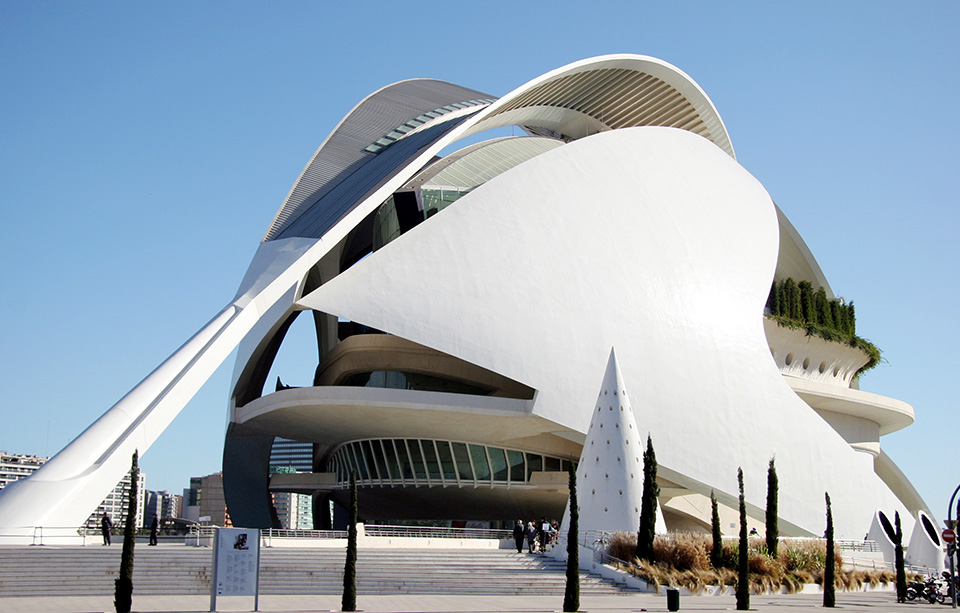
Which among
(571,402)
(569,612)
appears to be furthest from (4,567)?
(571,402)

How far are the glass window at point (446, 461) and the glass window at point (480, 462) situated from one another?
702 millimetres

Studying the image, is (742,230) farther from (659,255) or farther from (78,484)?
(78,484)

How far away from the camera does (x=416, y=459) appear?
2914 cm

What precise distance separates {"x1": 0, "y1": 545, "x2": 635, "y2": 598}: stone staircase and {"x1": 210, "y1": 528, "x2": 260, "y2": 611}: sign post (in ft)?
11.5

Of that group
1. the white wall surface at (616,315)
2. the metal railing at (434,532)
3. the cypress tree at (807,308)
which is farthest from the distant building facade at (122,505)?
the cypress tree at (807,308)

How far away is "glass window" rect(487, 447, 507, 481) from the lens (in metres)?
29.2

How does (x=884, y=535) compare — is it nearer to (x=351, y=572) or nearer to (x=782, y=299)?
(x=782, y=299)

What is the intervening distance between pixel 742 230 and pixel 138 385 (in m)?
21.8

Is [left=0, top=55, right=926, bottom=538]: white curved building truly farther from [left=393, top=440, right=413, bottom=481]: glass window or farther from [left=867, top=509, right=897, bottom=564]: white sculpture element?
[left=867, top=509, right=897, bottom=564]: white sculpture element

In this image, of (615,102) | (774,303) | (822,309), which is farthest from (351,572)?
(615,102)

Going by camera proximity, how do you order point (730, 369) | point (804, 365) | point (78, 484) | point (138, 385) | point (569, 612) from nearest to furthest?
1. point (569, 612)
2. point (78, 484)
3. point (138, 385)
4. point (730, 369)
5. point (804, 365)

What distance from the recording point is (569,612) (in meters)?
14.3

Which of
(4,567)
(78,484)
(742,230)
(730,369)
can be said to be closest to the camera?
(4,567)

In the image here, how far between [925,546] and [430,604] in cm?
1752
